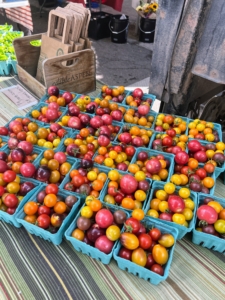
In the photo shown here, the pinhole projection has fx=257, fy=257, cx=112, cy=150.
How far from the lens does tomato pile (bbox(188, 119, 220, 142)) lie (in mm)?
1802

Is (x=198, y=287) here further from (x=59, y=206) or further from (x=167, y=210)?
(x=59, y=206)

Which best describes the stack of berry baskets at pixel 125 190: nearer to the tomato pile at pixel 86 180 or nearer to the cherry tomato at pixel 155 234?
the tomato pile at pixel 86 180

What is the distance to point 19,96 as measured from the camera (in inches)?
95.3

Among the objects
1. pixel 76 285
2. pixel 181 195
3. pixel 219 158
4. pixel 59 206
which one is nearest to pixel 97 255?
pixel 76 285

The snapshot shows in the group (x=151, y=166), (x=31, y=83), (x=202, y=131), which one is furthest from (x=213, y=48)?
(x=31, y=83)

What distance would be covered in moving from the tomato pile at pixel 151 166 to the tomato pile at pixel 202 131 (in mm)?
335

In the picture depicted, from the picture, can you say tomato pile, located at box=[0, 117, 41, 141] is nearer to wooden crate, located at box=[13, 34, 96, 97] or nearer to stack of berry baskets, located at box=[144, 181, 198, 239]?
wooden crate, located at box=[13, 34, 96, 97]

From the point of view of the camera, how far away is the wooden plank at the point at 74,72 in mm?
2164

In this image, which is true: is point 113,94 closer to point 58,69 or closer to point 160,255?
point 58,69

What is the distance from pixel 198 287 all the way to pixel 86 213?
619mm

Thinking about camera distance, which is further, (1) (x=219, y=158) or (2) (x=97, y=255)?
(1) (x=219, y=158)

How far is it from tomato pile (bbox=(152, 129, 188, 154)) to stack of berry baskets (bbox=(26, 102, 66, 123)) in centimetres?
78

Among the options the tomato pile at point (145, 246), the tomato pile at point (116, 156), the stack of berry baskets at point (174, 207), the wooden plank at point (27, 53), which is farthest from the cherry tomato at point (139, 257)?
the wooden plank at point (27, 53)

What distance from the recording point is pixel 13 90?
98.4 inches
